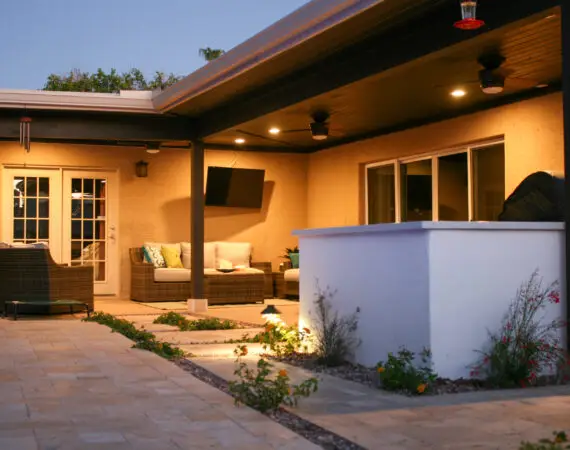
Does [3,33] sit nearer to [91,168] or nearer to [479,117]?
[91,168]

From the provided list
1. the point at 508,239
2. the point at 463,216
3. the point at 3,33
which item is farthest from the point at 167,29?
the point at 508,239

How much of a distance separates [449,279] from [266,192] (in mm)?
8845

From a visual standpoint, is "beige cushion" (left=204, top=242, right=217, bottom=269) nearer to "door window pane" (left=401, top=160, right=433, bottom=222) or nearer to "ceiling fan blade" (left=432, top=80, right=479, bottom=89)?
"door window pane" (left=401, top=160, right=433, bottom=222)

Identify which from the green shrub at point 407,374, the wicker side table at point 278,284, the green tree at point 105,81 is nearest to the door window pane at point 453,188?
the wicker side table at point 278,284

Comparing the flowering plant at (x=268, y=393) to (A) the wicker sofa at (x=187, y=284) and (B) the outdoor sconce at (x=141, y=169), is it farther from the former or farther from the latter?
(B) the outdoor sconce at (x=141, y=169)

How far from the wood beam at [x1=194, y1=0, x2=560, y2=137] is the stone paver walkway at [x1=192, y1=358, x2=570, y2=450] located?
2324mm

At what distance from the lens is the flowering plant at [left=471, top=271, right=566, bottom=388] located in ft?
16.2

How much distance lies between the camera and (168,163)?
13.2 m

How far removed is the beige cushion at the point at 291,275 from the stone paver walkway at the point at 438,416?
284 inches

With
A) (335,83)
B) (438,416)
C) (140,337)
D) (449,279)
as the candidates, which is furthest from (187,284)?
(438,416)

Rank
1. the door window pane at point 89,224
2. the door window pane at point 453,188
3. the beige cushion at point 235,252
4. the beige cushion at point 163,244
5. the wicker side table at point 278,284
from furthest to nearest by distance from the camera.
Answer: the beige cushion at point 235,252, the wicker side table at point 278,284, the door window pane at point 89,224, the beige cushion at point 163,244, the door window pane at point 453,188

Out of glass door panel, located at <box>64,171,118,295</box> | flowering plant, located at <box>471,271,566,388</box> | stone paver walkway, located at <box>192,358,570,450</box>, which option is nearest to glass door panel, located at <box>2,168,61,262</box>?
glass door panel, located at <box>64,171,118,295</box>

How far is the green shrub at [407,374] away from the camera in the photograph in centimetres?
Result: 474

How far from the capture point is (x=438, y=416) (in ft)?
13.5
